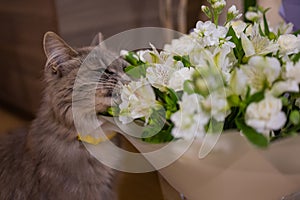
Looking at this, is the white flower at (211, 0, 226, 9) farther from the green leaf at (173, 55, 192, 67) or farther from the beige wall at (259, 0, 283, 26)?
the beige wall at (259, 0, 283, 26)

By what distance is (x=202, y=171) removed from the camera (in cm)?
65

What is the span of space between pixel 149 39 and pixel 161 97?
14.0 inches

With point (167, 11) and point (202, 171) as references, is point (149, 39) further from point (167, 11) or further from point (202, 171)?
point (167, 11)

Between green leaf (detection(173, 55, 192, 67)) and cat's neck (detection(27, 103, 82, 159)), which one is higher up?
green leaf (detection(173, 55, 192, 67))

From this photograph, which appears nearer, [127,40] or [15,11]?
[127,40]

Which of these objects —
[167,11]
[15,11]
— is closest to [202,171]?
[167,11]

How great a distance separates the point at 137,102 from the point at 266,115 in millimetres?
191

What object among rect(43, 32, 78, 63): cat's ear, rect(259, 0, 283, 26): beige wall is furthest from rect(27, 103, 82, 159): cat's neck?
rect(259, 0, 283, 26): beige wall

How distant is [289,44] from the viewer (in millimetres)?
717

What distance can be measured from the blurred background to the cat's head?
3.08 ft

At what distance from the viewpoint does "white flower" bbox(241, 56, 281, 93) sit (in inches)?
22.4

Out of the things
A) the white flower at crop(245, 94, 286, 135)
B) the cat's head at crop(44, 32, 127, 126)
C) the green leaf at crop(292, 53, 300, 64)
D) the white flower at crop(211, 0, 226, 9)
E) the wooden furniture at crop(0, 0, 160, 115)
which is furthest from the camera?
the wooden furniture at crop(0, 0, 160, 115)

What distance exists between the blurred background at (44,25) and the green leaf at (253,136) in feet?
4.04

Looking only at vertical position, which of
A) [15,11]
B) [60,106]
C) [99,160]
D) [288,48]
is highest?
[288,48]
